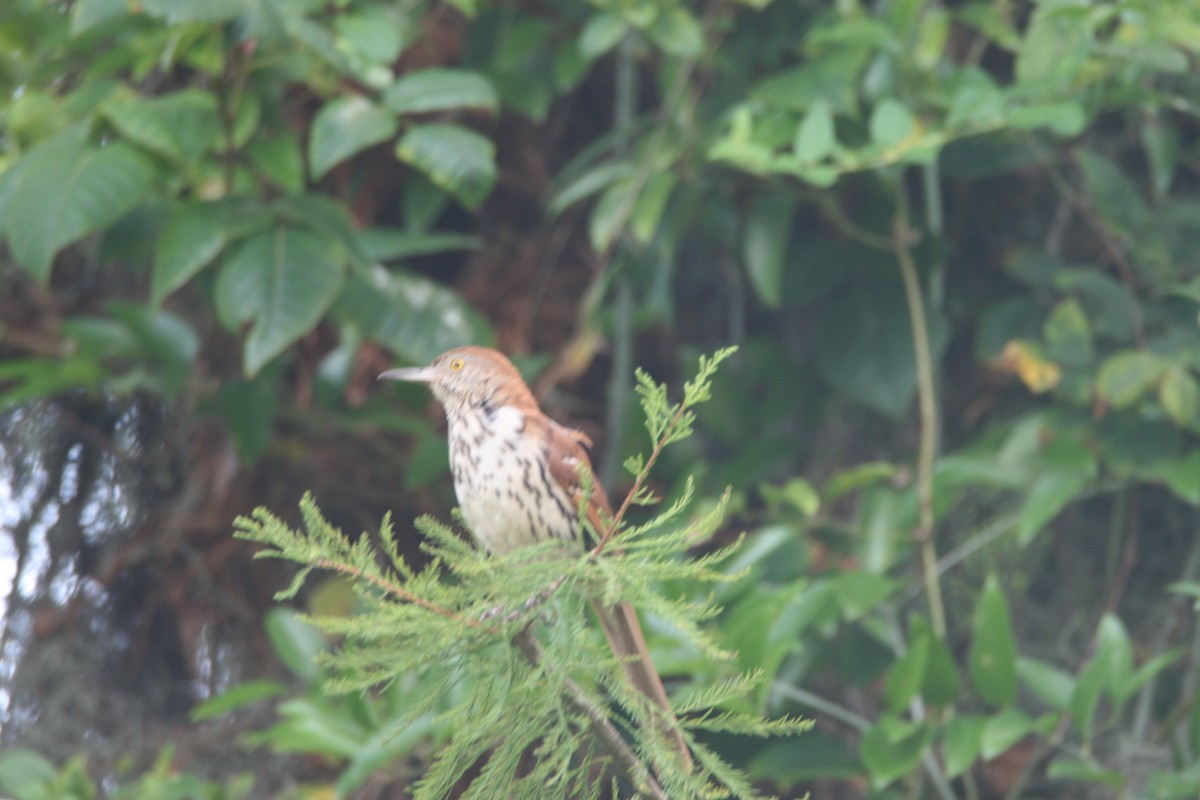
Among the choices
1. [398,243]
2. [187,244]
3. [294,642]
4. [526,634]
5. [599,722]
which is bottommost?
[294,642]

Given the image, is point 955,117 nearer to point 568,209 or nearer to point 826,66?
point 826,66

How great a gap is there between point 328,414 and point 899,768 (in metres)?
1.74

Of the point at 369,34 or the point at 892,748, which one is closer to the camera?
the point at 892,748

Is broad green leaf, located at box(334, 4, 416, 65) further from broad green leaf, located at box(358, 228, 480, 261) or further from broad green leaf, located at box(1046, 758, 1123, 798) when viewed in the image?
broad green leaf, located at box(1046, 758, 1123, 798)

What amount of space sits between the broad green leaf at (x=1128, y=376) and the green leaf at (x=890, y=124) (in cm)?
75

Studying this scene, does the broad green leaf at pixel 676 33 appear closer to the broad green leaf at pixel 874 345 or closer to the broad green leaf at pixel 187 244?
the broad green leaf at pixel 874 345

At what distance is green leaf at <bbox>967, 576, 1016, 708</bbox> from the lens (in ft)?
10.4

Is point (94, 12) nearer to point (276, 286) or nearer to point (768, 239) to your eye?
point (276, 286)

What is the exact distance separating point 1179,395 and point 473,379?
1682 mm

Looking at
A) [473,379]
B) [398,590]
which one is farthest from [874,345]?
[398,590]

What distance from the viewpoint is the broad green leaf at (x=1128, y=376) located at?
3381 millimetres

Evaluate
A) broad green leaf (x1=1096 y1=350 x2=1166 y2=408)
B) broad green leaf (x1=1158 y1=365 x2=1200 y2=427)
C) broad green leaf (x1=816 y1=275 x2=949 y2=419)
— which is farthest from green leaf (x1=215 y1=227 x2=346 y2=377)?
broad green leaf (x1=1158 y1=365 x2=1200 y2=427)

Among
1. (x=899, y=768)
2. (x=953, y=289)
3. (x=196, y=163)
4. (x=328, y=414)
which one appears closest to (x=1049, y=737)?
Answer: (x=899, y=768)

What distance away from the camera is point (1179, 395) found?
3334 millimetres
